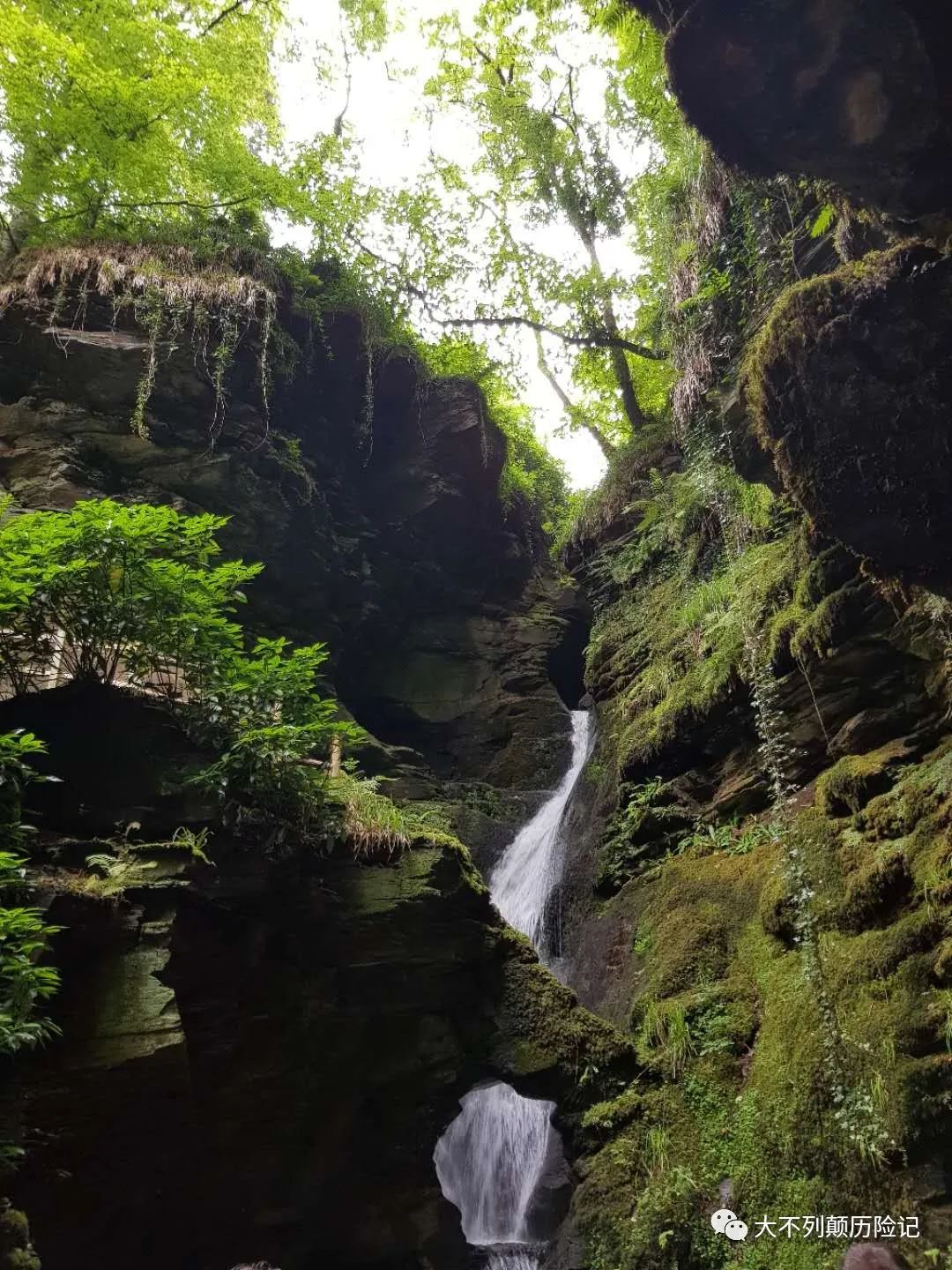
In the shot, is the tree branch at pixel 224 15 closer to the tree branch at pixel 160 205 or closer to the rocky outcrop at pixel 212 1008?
the tree branch at pixel 160 205

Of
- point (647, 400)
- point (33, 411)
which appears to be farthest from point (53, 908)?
point (647, 400)

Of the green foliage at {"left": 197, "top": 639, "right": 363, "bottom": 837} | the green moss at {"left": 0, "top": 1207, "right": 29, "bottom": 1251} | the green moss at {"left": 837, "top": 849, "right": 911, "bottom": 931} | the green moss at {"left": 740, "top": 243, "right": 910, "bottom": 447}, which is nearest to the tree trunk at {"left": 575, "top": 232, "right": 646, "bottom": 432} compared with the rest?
the green moss at {"left": 740, "top": 243, "right": 910, "bottom": 447}

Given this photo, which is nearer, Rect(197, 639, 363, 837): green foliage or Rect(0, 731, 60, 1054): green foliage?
Rect(0, 731, 60, 1054): green foliage

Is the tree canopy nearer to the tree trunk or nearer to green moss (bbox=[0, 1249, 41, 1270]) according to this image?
the tree trunk

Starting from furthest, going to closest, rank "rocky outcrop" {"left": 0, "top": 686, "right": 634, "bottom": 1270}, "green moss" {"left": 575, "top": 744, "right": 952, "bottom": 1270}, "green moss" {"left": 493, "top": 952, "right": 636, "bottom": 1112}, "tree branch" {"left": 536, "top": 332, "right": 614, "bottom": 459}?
"tree branch" {"left": 536, "top": 332, "right": 614, "bottom": 459} → "green moss" {"left": 493, "top": 952, "right": 636, "bottom": 1112} → "rocky outcrop" {"left": 0, "top": 686, "right": 634, "bottom": 1270} → "green moss" {"left": 575, "top": 744, "right": 952, "bottom": 1270}

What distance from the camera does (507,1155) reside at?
7.30m

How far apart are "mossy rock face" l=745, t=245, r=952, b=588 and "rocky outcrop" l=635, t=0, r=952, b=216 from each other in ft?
1.65

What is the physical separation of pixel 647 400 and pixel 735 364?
739 centimetres

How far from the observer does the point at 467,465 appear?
14.2m

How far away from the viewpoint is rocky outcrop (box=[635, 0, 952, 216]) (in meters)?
4.05

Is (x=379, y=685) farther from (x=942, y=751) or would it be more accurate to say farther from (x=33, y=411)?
(x=942, y=751)

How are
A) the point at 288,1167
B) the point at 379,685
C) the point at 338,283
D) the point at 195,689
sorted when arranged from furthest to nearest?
the point at 379,685 < the point at 338,283 < the point at 195,689 < the point at 288,1167

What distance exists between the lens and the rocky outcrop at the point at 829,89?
4.05 m

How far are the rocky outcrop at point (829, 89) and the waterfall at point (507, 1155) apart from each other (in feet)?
25.4
